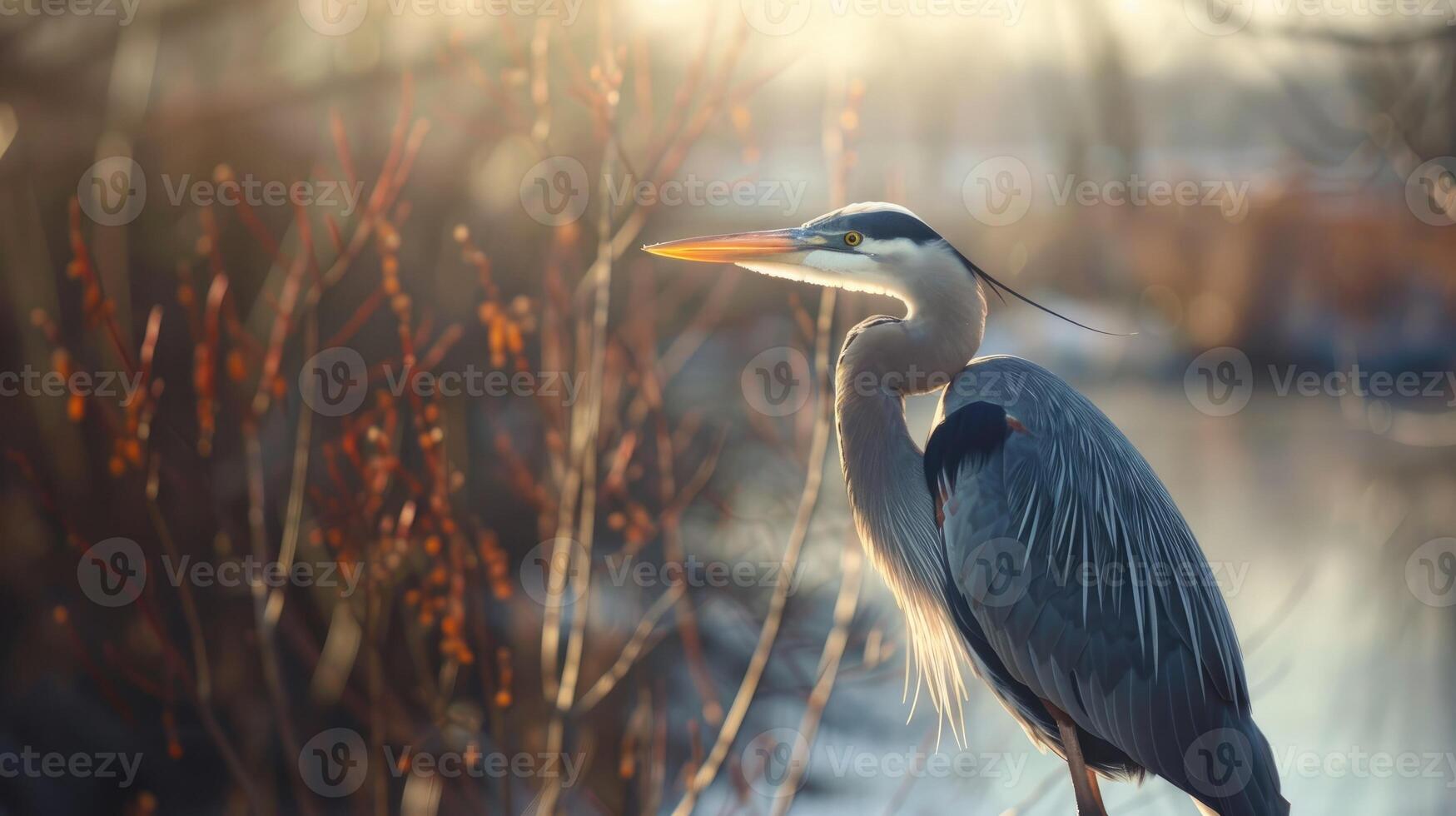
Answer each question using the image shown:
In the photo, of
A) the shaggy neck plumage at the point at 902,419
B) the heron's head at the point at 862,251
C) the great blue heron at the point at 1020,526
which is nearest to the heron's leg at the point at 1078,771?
the great blue heron at the point at 1020,526

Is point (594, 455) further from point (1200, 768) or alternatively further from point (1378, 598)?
point (1378, 598)

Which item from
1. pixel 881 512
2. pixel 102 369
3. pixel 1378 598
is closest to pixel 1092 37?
pixel 881 512

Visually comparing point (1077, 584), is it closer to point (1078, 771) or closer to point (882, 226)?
point (1078, 771)

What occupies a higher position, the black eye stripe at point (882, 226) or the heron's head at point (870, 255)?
the black eye stripe at point (882, 226)

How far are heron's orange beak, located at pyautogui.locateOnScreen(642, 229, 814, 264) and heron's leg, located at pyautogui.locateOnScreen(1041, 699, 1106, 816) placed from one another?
3.45 ft

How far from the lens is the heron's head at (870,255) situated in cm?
209

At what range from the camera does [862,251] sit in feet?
6.91

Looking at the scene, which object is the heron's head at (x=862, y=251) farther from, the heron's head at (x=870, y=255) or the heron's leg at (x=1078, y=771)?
the heron's leg at (x=1078, y=771)

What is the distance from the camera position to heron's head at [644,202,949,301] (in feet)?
6.87

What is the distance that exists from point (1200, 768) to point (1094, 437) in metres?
0.67

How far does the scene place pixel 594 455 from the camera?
6.51ft

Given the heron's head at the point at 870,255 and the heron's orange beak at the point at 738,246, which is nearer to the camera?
the heron's orange beak at the point at 738,246

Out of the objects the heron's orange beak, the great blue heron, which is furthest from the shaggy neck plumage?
the heron's orange beak

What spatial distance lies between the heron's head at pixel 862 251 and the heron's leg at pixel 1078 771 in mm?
899
